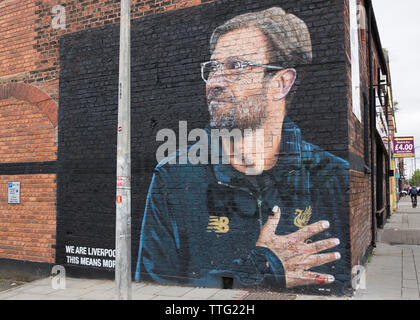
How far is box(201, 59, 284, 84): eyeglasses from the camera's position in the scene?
6.79 metres

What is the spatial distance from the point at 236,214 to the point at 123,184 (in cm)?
225

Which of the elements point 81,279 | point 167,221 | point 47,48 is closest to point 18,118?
point 47,48

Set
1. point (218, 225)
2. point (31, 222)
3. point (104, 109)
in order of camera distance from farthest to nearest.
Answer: point (31, 222) < point (104, 109) < point (218, 225)

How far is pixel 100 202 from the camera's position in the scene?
789 cm

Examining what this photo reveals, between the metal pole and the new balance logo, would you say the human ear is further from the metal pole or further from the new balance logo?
the metal pole

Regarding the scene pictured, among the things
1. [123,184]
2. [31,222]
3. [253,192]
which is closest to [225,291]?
[253,192]

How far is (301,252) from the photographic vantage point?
20.2 feet

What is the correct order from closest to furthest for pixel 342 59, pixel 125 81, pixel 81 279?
pixel 125 81, pixel 342 59, pixel 81 279

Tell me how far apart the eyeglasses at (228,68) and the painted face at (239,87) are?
0.06 ft

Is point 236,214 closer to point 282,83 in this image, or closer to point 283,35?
point 282,83

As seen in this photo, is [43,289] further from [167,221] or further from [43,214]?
[167,221]

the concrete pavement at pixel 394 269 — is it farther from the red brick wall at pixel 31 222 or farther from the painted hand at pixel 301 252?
the red brick wall at pixel 31 222

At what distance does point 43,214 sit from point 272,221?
5177mm

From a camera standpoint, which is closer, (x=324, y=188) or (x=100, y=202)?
(x=324, y=188)
